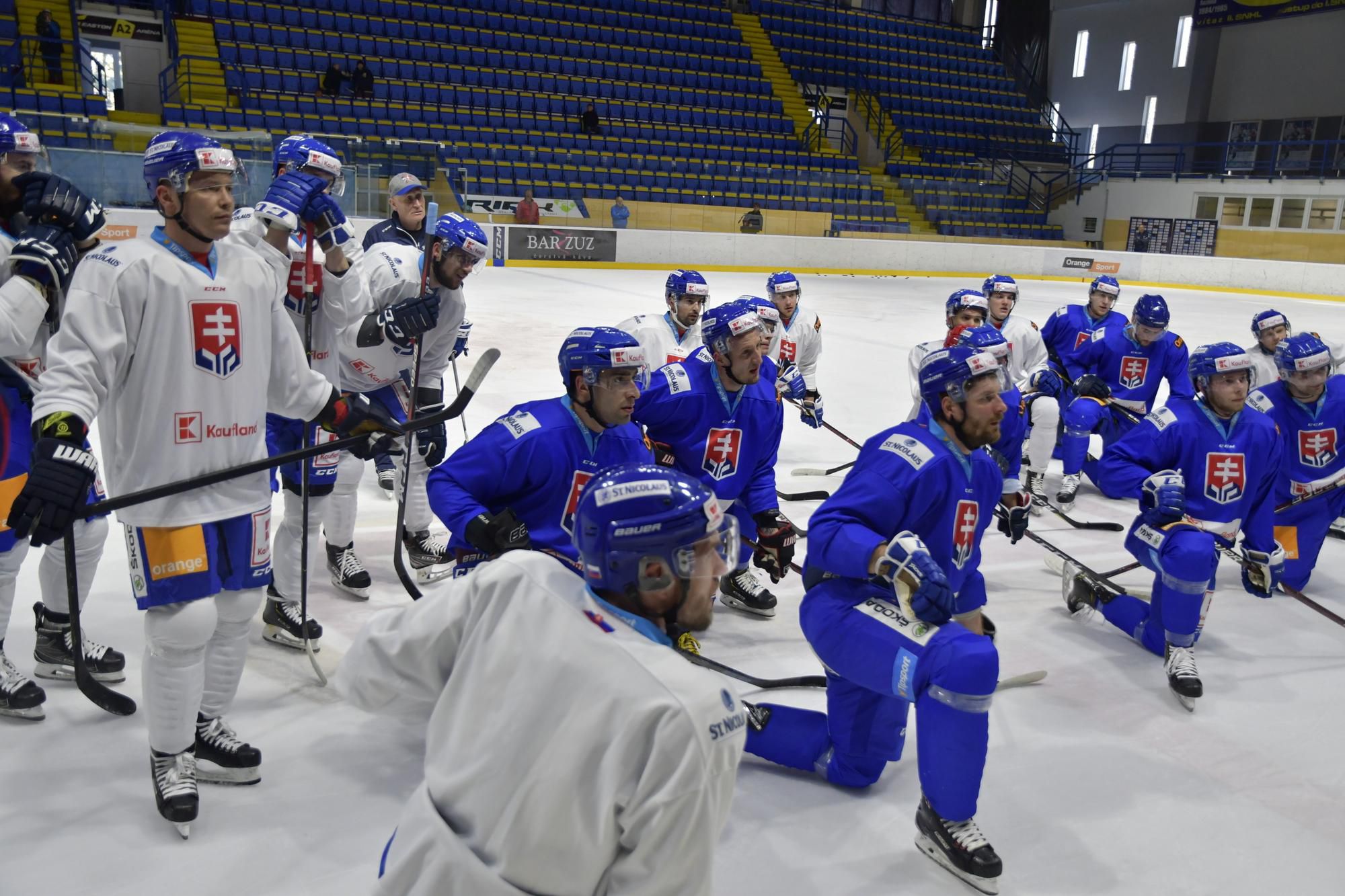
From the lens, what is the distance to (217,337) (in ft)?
9.11

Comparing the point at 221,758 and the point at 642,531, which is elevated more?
the point at 642,531

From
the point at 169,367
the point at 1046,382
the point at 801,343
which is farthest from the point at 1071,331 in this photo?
the point at 169,367

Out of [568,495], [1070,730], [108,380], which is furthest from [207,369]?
[1070,730]

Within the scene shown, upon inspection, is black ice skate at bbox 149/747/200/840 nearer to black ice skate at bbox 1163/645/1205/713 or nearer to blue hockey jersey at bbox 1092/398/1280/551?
black ice skate at bbox 1163/645/1205/713

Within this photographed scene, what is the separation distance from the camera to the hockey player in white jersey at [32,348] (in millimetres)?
2998

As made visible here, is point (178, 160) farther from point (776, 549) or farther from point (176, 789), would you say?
point (776, 549)

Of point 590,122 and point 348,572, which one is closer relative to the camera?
point 348,572

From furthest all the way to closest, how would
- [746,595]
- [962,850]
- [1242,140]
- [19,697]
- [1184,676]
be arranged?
[1242,140] → [746,595] → [1184,676] → [19,697] → [962,850]

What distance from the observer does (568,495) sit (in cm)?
342

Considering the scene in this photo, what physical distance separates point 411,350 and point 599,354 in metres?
1.94

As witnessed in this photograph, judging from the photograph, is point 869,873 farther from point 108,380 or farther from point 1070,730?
point 108,380

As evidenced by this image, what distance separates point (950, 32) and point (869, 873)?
111ft

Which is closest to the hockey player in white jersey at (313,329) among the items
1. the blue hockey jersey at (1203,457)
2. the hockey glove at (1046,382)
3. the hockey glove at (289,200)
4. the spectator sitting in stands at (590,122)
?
the hockey glove at (289,200)

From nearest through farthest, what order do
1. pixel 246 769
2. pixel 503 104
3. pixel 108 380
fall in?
pixel 108 380
pixel 246 769
pixel 503 104
